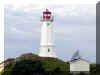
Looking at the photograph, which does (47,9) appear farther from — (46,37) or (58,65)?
(58,65)

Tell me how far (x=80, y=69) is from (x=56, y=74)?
2.91m

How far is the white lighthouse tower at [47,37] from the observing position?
3781 cm

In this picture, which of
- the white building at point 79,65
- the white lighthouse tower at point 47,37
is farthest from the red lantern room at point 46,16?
the white building at point 79,65

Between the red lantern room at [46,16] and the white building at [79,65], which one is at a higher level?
the red lantern room at [46,16]

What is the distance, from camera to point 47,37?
3803 cm

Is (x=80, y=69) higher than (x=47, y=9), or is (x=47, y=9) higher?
(x=47, y=9)

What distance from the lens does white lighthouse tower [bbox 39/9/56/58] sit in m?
37.8

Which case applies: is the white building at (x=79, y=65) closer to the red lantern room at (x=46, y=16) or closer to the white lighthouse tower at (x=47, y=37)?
the white lighthouse tower at (x=47, y=37)

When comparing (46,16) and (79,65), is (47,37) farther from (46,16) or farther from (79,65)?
(79,65)

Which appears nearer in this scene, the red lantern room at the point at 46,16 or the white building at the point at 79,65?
the white building at the point at 79,65

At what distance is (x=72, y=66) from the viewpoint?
3053cm

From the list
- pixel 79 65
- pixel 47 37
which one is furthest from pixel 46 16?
pixel 79 65

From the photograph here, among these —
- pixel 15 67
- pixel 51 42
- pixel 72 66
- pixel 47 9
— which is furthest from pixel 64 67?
pixel 47 9

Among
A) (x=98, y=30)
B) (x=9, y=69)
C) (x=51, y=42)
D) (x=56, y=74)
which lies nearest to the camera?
(x=56, y=74)
